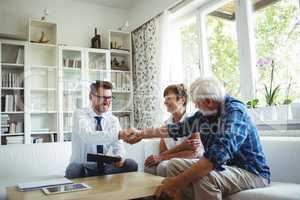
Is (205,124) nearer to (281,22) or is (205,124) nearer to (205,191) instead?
(205,191)

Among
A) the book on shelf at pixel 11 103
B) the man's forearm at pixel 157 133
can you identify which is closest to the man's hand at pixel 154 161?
the man's forearm at pixel 157 133

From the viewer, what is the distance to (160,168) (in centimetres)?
203

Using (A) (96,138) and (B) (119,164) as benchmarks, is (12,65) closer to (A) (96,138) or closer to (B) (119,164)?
(A) (96,138)

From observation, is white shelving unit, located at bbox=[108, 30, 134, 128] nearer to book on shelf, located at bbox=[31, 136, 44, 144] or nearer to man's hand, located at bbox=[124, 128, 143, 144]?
book on shelf, located at bbox=[31, 136, 44, 144]

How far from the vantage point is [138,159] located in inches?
113

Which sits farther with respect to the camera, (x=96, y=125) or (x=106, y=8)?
(x=106, y=8)

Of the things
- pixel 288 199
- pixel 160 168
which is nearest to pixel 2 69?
pixel 160 168

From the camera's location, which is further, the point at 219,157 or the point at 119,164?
the point at 119,164

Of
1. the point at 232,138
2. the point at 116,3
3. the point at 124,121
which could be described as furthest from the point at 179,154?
the point at 116,3

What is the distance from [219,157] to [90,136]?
3.42 ft

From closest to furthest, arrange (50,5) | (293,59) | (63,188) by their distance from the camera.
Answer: (63,188)
(293,59)
(50,5)

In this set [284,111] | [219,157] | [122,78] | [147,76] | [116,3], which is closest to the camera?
[219,157]

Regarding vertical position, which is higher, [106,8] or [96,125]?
[106,8]

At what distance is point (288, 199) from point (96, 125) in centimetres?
145
